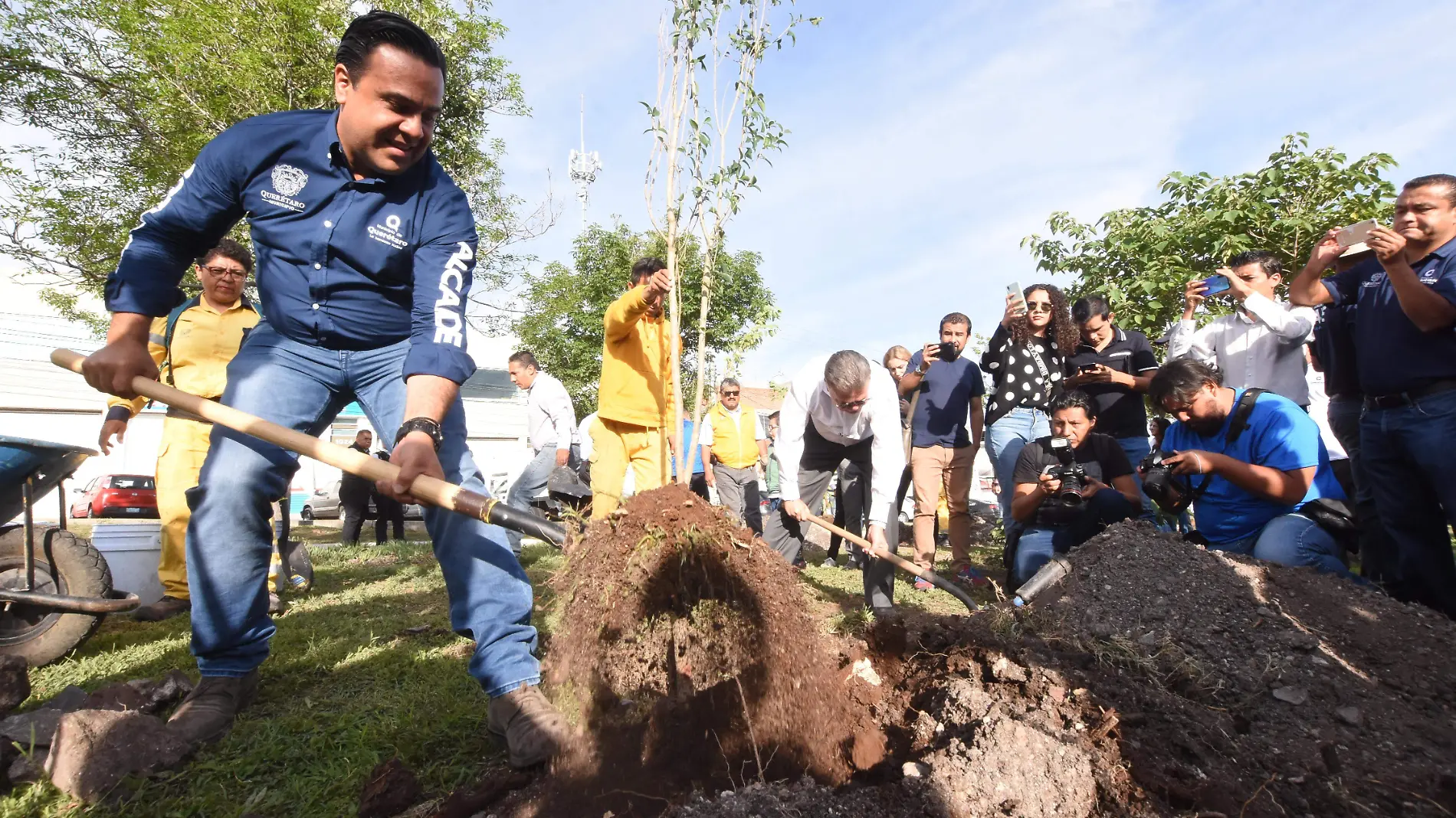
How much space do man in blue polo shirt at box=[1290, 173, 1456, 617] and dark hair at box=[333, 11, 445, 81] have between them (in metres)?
3.73

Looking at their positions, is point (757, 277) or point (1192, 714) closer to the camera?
point (1192, 714)

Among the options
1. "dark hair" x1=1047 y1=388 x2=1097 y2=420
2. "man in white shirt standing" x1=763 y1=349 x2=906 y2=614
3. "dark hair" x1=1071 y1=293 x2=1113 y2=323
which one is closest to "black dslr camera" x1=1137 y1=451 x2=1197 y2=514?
"dark hair" x1=1047 y1=388 x2=1097 y2=420

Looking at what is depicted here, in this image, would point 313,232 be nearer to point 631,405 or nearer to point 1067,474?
point 631,405

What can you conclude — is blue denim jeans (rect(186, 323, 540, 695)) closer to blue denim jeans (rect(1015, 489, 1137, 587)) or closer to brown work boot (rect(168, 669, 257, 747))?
brown work boot (rect(168, 669, 257, 747))

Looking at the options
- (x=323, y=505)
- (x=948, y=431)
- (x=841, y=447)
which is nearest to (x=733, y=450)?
(x=948, y=431)

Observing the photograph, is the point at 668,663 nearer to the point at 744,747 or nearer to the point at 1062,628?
the point at 744,747

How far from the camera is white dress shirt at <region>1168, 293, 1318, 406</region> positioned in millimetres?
4191

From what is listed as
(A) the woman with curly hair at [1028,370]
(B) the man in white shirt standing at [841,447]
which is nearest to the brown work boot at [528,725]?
(B) the man in white shirt standing at [841,447]

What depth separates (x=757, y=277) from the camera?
26.0 metres

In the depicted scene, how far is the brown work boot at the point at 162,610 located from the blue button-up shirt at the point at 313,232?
2.42m

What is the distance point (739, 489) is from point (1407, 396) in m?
5.39

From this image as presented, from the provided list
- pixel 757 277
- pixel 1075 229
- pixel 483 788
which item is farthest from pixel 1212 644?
pixel 757 277

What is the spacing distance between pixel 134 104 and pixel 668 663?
14.6 meters

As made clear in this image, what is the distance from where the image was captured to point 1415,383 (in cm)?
305
